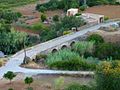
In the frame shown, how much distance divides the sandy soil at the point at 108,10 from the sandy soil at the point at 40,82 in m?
31.1

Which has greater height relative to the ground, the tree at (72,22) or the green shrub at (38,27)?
the tree at (72,22)

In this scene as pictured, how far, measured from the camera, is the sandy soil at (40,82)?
31.5 metres

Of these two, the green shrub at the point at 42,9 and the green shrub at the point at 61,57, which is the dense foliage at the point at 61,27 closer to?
the green shrub at the point at 61,57

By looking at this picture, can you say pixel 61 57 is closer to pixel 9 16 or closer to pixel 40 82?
pixel 40 82

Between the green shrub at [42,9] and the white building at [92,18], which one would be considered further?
the green shrub at [42,9]

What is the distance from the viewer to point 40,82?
3253 cm

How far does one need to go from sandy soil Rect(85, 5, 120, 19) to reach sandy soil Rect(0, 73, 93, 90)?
102 feet

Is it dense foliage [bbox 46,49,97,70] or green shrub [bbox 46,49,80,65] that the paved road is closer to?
dense foliage [bbox 46,49,97,70]

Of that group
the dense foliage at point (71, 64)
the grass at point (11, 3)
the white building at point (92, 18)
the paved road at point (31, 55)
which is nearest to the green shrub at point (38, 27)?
the white building at point (92, 18)

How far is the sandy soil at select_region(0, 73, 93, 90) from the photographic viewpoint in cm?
3148

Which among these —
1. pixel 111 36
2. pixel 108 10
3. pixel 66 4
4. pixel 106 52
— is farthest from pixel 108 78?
pixel 66 4

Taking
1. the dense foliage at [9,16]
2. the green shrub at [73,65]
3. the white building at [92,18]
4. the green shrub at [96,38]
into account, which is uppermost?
the green shrub at [73,65]

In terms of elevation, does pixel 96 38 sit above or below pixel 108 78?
→ below

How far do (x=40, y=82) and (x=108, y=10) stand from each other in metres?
37.8
